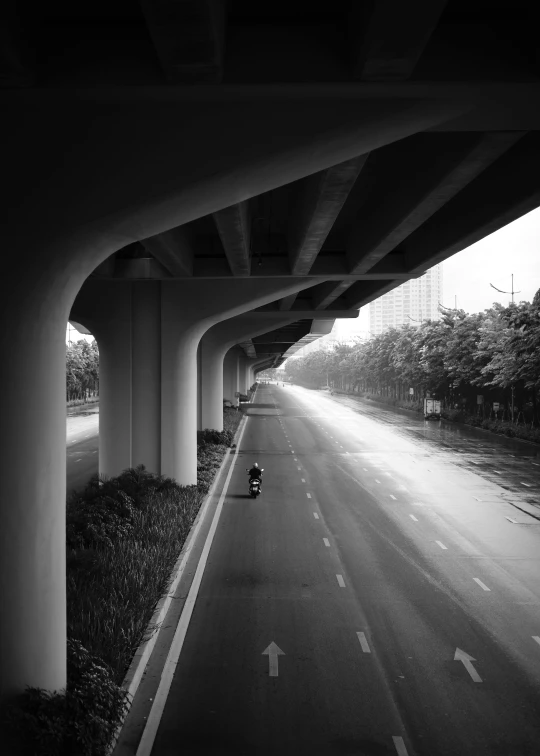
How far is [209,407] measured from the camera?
34.7 meters

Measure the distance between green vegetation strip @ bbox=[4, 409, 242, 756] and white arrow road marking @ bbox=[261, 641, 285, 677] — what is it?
1887mm

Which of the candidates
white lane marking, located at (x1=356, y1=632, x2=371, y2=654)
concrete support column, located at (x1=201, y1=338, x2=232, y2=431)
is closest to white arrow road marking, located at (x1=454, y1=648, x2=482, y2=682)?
white lane marking, located at (x1=356, y1=632, x2=371, y2=654)

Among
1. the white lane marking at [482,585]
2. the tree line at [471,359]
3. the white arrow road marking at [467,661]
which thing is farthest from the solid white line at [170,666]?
the tree line at [471,359]

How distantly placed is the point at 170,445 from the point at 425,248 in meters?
9.65

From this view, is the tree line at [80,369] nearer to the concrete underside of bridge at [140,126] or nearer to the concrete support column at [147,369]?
the concrete support column at [147,369]

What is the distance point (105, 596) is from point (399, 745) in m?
5.16

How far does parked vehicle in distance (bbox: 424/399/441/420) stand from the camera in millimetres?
55625

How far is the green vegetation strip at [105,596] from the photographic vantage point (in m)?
6.37

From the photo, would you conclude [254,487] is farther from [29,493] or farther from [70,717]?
[29,493]

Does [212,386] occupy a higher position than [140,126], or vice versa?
[140,126]

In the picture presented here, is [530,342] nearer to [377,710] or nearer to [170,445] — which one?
[170,445]

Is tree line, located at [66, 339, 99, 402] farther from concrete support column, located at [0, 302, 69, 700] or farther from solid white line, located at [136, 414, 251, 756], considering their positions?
concrete support column, located at [0, 302, 69, 700]

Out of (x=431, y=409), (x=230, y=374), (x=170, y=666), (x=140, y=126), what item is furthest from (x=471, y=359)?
(x=140, y=126)

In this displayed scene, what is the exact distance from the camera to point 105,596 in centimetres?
995
